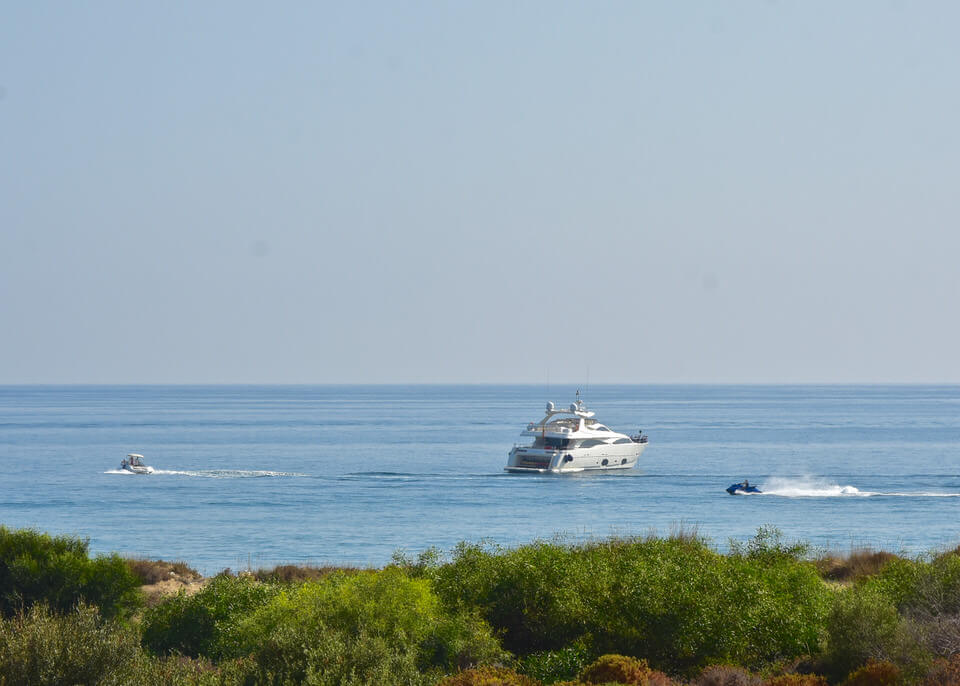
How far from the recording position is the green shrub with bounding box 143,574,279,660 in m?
18.9

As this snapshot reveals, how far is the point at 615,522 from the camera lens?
184 feet

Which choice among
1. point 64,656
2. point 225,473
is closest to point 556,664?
point 64,656

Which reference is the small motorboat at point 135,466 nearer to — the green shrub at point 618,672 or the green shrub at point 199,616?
the green shrub at point 199,616

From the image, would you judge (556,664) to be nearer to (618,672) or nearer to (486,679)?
(618,672)

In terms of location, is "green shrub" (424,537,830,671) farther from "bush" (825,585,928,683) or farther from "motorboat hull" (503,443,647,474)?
"motorboat hull" (503,443,647,474)

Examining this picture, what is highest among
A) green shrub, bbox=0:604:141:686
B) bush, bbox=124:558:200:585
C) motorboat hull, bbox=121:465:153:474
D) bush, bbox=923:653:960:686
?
green shrub, bbox=0:604:141:686

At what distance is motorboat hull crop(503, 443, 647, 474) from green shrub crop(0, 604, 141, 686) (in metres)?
66.4

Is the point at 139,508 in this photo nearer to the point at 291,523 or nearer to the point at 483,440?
the point at 291,523

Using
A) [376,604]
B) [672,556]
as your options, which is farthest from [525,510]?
[376,604]

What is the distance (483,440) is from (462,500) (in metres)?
55.2

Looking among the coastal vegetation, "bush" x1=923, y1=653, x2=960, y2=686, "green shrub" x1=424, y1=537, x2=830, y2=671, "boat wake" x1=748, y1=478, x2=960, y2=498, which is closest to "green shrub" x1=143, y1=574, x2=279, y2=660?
the coastal vegetation

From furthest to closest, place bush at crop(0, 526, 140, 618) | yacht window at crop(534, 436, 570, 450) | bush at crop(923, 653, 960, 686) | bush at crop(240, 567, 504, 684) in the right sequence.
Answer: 1. yacht window at crop(534, 436, 570, 450)
2. bush at crop(0, 526, 140, 618)
3. bush at crop(923, 653, 960, 686)
4. bush at crop(240, 567, 504, 684)

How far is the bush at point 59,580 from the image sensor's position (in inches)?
864

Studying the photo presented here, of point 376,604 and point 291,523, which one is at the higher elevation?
point 376,604
